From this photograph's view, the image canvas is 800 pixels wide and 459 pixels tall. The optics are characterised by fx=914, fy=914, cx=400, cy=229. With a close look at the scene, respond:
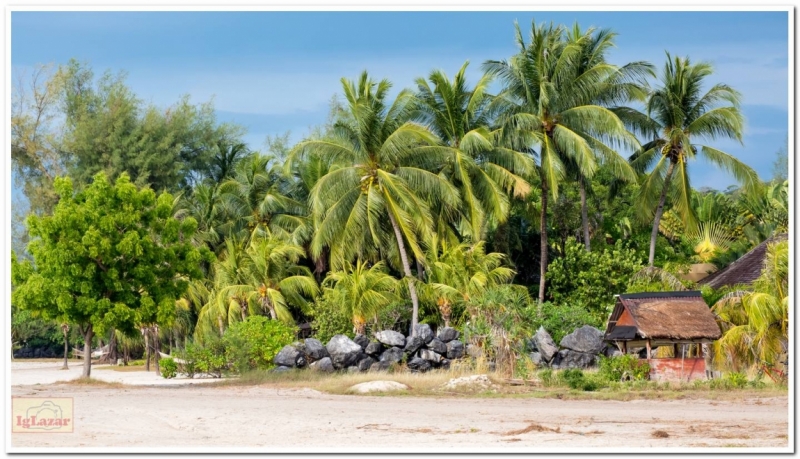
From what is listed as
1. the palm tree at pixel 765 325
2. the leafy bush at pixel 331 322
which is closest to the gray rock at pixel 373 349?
the leafy bush at pixel 331 322

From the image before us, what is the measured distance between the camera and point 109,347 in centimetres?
3688

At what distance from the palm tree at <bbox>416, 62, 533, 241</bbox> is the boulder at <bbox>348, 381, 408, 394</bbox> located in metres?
9.21

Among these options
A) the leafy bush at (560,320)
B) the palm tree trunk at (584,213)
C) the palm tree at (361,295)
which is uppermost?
the palm tree trunk at (584,213)

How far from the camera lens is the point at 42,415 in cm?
1479

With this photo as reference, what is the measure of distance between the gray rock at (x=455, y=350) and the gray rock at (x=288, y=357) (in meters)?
3.79

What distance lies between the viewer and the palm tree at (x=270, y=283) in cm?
2892

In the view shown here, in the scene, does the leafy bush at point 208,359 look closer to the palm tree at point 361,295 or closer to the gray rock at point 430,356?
the palm tree at point 361,295

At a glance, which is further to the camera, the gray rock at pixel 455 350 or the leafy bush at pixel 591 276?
the leafy bush at pixel 591 276

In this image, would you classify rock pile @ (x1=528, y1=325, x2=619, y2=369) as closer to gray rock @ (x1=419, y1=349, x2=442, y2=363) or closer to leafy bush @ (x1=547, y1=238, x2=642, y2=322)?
Result: gray rock @ (x1=419, y1=349, x2=442, y2=363)

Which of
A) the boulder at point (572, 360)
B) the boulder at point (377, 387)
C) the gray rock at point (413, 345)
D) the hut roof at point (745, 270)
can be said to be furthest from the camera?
the hut roof at point (745, 270)

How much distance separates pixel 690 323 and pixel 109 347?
2551 centimetres

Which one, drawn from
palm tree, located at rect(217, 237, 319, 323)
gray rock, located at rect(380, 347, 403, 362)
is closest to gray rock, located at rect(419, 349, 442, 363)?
gray rock, located at rect(380, 347, 403, 362)

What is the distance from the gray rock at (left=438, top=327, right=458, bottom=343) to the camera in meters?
23.9
